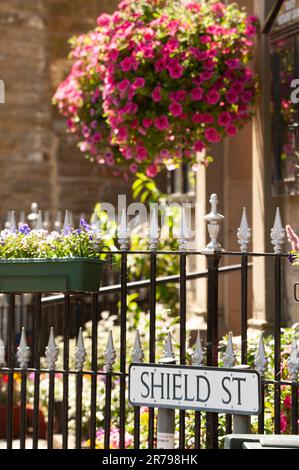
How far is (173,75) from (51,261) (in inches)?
94.0

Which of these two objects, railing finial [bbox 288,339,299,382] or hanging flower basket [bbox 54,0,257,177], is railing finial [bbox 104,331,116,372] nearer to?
railing finial [bbox 288,339,299,382]

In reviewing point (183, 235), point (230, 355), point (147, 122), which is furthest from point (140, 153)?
point (230, 355)

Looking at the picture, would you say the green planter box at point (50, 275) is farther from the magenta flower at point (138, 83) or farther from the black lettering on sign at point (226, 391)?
the magenta flower at point (138, 83)

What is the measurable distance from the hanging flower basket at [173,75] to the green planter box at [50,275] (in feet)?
7.29

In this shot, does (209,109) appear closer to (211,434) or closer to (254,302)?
(254,302)

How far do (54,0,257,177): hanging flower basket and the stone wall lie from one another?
212 inches

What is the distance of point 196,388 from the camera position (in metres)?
4.30

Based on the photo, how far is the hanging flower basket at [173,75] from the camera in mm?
7105

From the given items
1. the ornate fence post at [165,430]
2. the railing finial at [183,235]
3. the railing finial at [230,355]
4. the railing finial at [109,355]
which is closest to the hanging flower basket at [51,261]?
the railing finial at [109,355]

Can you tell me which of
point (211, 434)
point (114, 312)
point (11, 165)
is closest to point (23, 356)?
point (211, 434)

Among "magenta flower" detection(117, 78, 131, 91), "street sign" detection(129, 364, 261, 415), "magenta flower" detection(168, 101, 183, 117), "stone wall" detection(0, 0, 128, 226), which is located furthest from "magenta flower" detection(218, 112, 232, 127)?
"stone wall" detection(0, 0, 128, 226)

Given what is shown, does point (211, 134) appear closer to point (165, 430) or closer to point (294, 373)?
point (294, 373)

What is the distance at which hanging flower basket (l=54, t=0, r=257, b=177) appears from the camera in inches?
280
